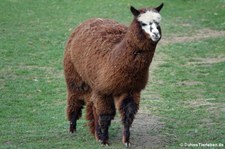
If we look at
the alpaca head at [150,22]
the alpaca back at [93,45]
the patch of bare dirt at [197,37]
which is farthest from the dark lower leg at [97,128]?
the patch of bare dirt at [197,37]

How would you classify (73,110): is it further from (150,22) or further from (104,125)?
(150,22)

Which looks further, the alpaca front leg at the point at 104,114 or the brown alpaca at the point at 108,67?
the alpaca front leg at the point at 104,114

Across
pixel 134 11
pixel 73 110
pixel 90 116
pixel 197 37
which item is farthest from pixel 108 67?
pixel 197 37

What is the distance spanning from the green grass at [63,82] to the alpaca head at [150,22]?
→ 1576mm

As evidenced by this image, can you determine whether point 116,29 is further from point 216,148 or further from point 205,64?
point 205,64

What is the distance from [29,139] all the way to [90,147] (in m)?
0.94

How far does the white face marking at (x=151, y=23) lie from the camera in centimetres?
752

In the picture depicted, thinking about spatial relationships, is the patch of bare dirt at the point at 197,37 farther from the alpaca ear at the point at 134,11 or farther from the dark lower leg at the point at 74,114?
the alpaca ear at the point at 134,11

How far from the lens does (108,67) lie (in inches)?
316

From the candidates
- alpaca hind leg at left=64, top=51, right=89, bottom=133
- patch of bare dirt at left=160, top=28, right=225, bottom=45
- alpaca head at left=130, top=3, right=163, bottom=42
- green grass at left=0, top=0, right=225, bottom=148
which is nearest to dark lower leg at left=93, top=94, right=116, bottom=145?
green grass at left=0, top=0, right=225, bottom=148

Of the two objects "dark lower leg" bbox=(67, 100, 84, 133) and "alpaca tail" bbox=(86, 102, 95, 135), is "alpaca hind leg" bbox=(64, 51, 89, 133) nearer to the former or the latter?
"dark lower leg" bbox=(67, 100, 84, 133)

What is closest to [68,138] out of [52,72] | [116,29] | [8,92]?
[116,29]

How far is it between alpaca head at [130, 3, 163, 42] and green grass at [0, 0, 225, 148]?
5.17ft

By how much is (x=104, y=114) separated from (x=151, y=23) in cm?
143
